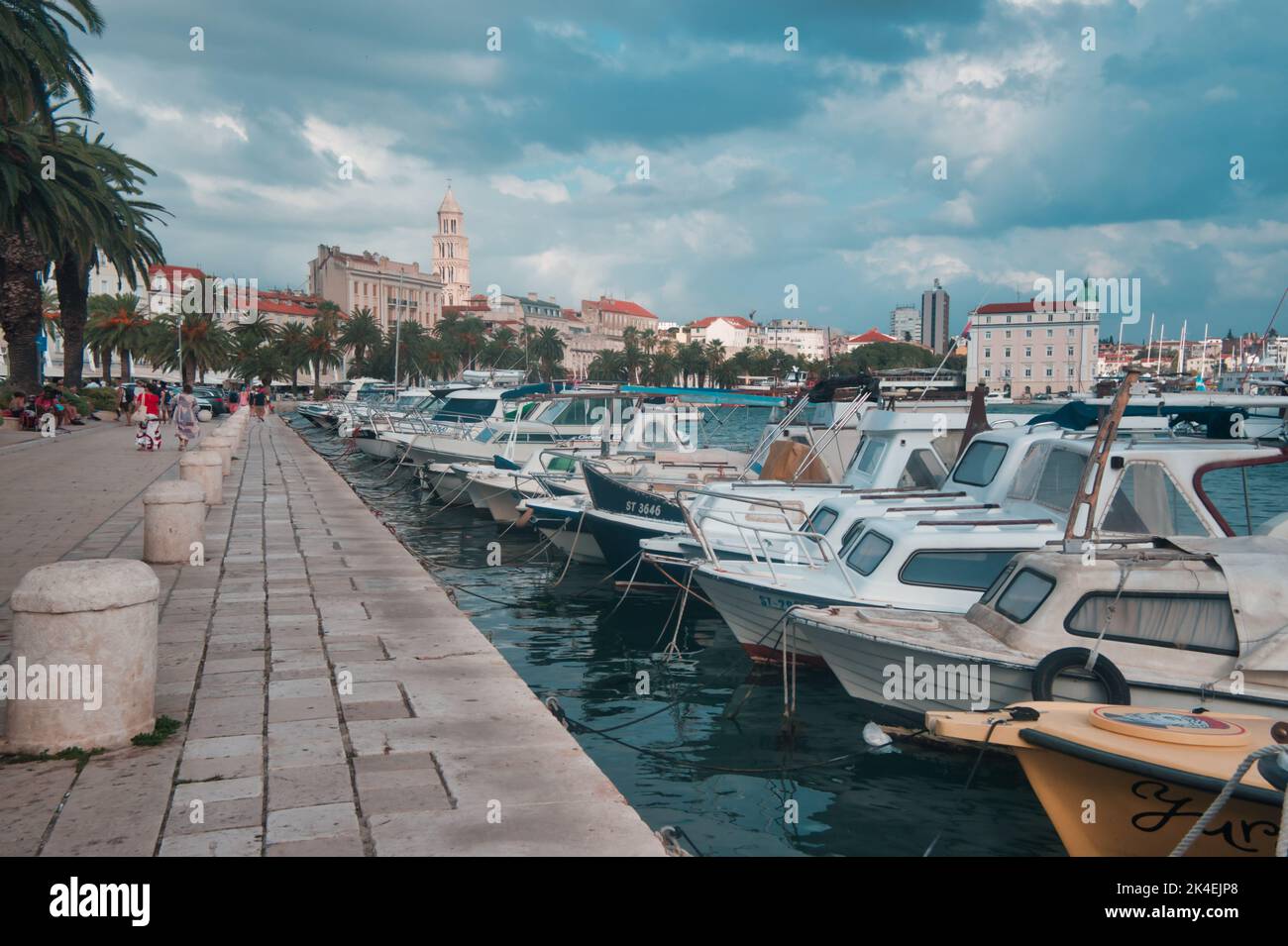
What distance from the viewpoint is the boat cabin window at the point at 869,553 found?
428 inches

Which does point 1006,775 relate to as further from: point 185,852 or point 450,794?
point 185,852

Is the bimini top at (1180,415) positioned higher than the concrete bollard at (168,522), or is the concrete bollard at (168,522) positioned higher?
the bimini top at (1180,415)

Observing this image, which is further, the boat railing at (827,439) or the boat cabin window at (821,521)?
the boat railing at (827,439)

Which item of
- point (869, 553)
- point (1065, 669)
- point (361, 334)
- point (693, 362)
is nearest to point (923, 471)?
point (869, 553)

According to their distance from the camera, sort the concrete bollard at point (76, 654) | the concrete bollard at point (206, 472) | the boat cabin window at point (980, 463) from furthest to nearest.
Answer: the concrete bollard at point (206, 472), the boat cabin window at point (980, 463), the concrete bollard at point (76, 654)

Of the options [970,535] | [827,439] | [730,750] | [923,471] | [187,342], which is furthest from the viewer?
[187,342]

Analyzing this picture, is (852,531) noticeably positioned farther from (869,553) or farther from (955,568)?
(955,568)

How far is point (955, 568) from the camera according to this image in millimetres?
10461

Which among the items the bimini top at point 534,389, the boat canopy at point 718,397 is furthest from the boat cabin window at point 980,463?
the bimini top at point 534,389

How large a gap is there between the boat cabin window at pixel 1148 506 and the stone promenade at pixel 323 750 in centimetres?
644

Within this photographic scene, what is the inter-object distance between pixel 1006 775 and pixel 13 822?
282 inches

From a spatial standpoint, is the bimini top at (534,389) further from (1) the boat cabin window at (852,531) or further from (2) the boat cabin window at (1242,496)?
(2) the boat cabin window at (1242,496)

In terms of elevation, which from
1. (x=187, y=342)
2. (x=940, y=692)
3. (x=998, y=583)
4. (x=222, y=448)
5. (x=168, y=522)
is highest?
(x=187, y=342)

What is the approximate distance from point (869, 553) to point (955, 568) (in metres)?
1.00
